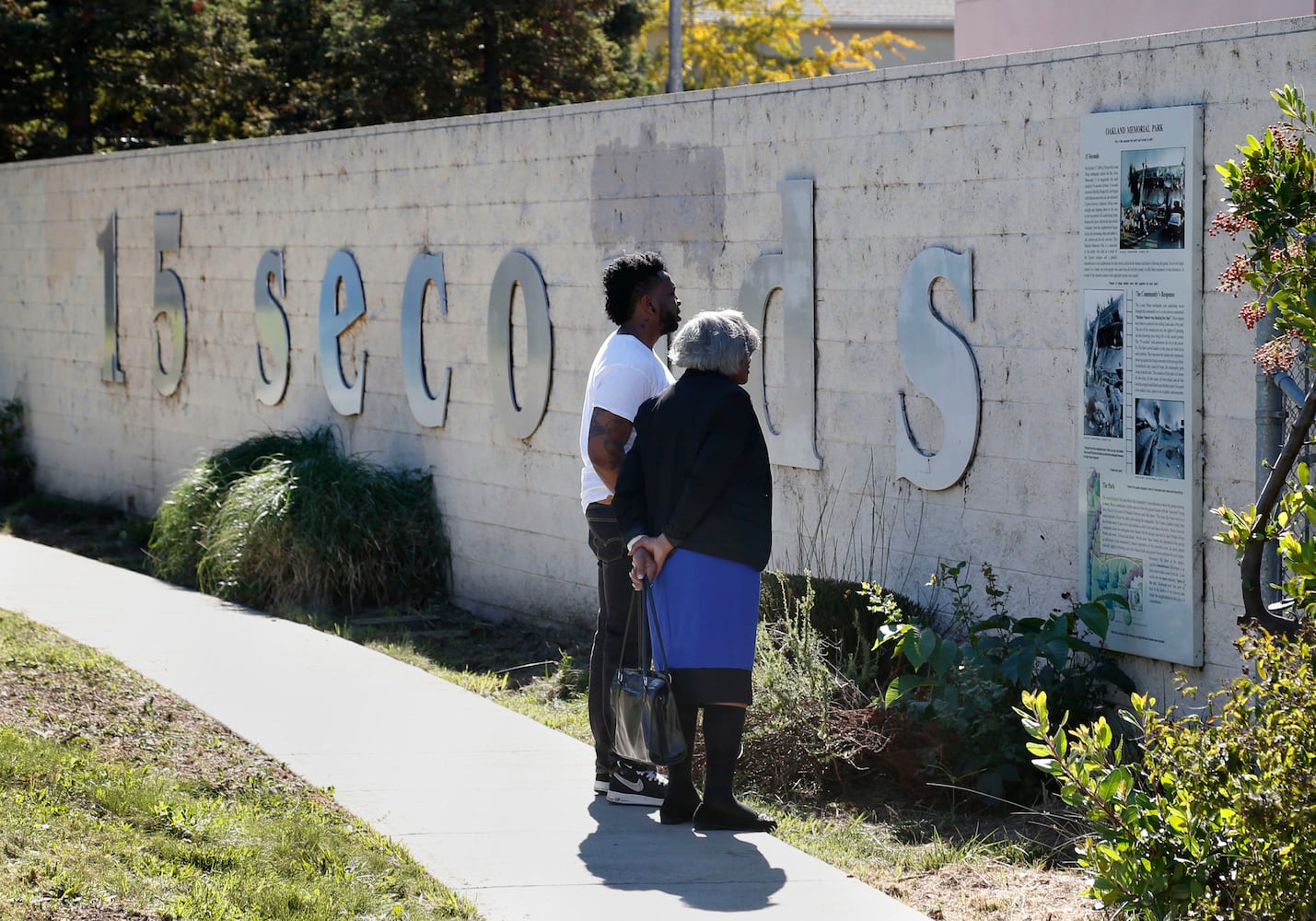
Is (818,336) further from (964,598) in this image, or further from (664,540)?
(664,540)

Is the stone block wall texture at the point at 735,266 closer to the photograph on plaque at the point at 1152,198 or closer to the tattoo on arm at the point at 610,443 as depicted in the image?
the photograph on plaque at the point at 1152,198

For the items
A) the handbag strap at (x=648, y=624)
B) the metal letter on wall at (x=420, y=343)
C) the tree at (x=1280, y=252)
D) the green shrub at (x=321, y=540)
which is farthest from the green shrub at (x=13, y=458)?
the tree at (x=1280, y=252)

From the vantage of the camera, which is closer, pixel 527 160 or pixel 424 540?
pixel 527 160

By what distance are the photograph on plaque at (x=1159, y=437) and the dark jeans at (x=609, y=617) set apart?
1.98 metres

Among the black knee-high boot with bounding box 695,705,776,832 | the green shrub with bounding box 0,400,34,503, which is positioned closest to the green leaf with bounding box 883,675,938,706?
the black knee-high boot with bounding box 695,705,776,832

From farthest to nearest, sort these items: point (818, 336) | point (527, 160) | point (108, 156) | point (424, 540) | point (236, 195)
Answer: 1. point (108, 156)
2. point (236, 195)
3. point (424, 540)
4. point (527, 160)
5. point (818, 336)

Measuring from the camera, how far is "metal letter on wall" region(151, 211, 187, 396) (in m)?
13.4

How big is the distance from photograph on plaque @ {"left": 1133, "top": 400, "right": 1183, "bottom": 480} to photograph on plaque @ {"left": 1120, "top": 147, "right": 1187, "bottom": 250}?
23.4 inches

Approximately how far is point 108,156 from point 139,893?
11.0 metres

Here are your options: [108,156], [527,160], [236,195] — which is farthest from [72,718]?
[108,156]

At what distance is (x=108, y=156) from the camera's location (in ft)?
47.0

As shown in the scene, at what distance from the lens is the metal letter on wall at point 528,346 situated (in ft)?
31.2

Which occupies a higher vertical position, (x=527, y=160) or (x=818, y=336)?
(x=527, y=160)

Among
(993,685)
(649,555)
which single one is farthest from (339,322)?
(993,685)
